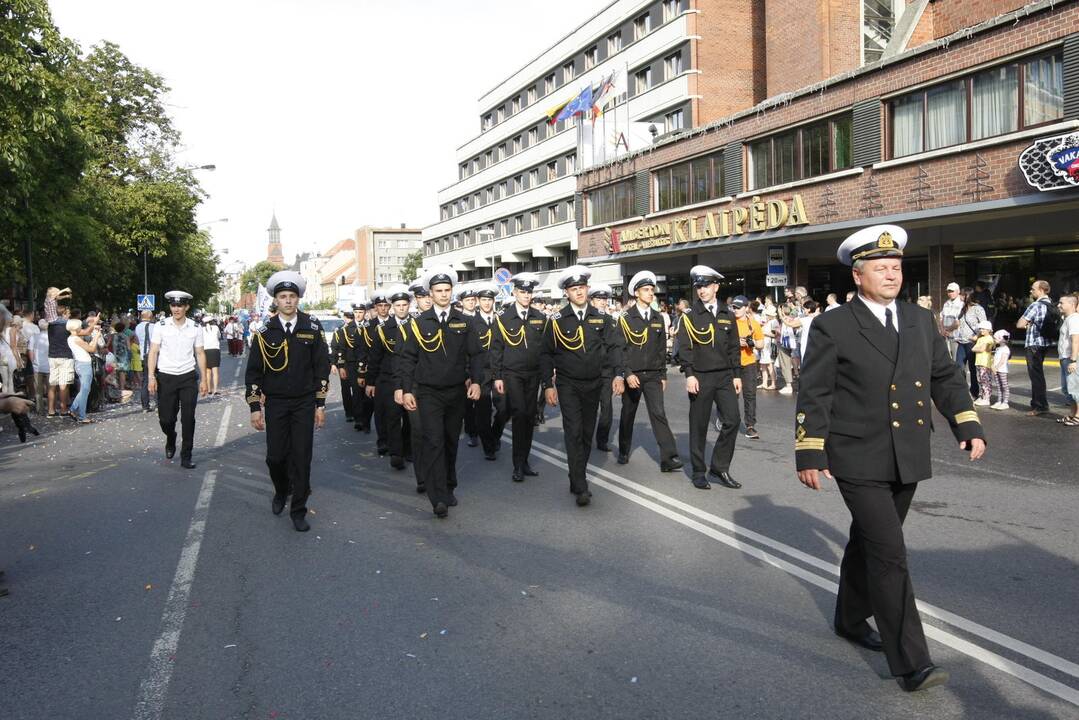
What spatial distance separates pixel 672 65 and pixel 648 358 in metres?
35.3

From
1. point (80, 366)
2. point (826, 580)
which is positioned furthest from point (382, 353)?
point (80, 366)

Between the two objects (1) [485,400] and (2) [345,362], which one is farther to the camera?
(2) [345,362]

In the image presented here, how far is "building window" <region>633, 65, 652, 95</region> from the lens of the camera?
141ft

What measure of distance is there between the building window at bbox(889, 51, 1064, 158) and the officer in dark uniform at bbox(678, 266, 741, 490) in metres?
15.1

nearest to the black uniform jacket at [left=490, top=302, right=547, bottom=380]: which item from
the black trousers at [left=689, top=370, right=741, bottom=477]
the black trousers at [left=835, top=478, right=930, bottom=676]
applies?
the black trousers at [left=689, top=370, right=741, bottom=477]

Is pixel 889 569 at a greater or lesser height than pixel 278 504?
greater

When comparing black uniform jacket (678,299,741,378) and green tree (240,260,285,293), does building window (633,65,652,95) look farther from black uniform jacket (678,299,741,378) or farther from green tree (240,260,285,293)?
green tree (240,260,285,293)

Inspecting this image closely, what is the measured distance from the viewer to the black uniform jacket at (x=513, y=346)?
896 cm

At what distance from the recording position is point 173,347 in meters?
10.0

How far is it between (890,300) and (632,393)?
5.25 meters

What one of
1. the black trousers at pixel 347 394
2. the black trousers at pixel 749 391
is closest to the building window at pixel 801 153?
the black trousers at pixel 749 391

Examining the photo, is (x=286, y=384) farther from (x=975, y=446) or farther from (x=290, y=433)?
(x=975, y=446)

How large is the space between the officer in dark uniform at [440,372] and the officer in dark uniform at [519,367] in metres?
0.71

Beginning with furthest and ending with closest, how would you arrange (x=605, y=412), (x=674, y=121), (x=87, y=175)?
(x=674, y=121) < (x=87, y=175) < (x=605, y=412)
